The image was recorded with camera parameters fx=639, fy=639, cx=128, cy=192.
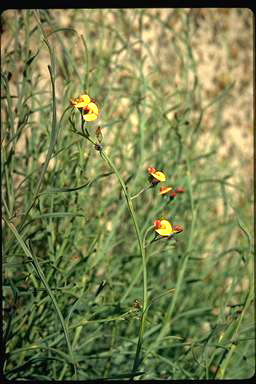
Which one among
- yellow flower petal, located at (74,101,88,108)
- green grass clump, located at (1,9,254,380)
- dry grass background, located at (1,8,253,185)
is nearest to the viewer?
yellow flower petal, located at (74,101,88,108)

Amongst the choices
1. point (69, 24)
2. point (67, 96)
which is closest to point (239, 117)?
point (69, 24)

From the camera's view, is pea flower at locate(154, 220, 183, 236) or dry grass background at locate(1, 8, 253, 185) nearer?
pea flower at locate(154, 220, 183, 236)

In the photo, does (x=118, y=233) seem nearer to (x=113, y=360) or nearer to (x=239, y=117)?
(x=113, y=360)

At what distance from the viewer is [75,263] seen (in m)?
0.96

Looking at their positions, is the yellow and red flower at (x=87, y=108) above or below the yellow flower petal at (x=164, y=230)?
above

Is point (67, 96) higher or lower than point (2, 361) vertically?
higher

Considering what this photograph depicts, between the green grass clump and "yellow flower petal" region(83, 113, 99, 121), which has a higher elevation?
"yellow flower petal" region(83, 113, 99, 121)

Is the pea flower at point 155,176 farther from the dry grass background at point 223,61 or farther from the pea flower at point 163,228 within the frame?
the dry grass background at point 223,61

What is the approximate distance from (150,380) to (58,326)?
154 mm

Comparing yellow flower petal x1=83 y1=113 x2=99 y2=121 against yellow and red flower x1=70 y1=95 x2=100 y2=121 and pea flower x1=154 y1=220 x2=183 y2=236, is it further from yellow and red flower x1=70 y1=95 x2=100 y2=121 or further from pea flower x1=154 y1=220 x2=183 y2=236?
pea flower x1=154 y1=220 x2=183 y2=236

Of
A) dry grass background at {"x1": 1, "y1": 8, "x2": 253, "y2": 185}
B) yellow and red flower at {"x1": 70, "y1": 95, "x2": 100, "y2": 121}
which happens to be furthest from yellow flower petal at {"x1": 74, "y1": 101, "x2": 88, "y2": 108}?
dry grass background at {"x1": 1, "y1": 8, "x2": 253, "y2": 185}

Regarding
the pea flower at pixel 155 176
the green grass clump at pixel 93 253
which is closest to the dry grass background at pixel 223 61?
the green grass clump at pixel 93 253

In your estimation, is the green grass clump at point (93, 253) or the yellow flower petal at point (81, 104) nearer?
the yellow flower petal at point (81, 104)

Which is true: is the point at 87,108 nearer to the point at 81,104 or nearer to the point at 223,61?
the point at 81,104
